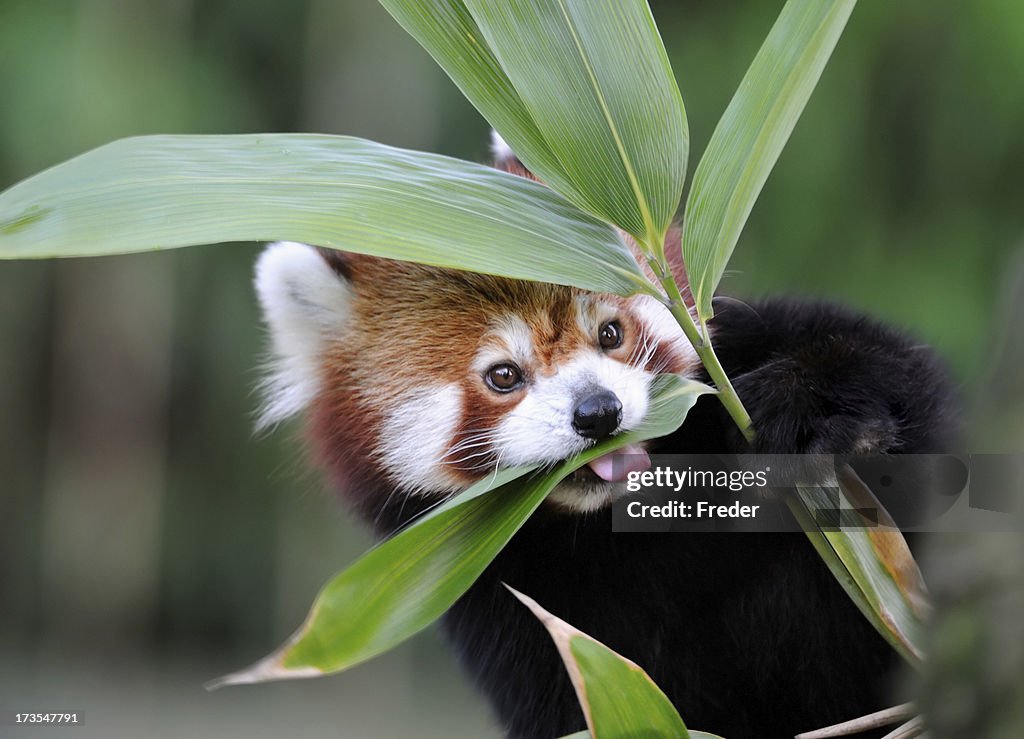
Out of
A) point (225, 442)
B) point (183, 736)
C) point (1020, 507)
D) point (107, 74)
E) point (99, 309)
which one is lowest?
point (1020, 507)

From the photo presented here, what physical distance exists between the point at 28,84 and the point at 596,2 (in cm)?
154

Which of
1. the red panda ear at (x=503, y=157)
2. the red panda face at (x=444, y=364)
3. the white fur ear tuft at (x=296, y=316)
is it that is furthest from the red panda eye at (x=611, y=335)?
the white fur ear tuft at (x=296, y=316)

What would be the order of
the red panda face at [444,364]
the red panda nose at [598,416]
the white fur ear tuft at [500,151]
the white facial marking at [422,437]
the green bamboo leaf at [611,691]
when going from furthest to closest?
the white fur ear tuft at [500,151], the white facial marking at [422,437], the red panda face at [444,364], the red panda nose at [598,416], the green bamboo leaf at [611,691]

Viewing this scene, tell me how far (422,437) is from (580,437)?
11.3 inches

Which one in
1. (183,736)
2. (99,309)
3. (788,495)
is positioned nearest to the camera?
(788,495)

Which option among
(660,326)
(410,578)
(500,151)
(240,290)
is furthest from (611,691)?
(240,290)

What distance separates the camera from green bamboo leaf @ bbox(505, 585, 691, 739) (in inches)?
26.8

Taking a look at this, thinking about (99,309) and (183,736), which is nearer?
(183,736)

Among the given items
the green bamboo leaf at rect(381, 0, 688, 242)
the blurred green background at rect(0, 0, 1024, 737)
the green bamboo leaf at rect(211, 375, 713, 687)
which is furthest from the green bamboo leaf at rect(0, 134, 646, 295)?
the blurred green background at rect(0, 0, 1024, 737)

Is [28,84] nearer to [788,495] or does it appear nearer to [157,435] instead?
[157,435]

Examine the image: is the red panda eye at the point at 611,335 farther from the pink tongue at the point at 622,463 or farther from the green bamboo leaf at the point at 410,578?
the green bamboo leaf at the point at 410,578

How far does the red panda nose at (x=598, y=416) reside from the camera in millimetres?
916

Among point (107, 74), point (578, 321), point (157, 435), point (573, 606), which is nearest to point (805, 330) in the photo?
point (578, 321)

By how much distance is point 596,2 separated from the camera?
2.12ft
